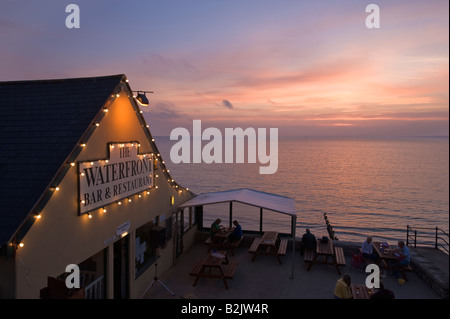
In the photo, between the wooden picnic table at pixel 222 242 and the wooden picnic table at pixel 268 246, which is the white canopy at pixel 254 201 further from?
the wooden picnic table at pixel 222 242

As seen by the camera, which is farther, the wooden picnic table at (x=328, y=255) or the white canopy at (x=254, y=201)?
the white canopy at (x=254, y=201)

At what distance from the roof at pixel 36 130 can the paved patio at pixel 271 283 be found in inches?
187

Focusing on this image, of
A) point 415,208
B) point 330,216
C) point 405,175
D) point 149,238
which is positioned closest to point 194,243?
point 149,238

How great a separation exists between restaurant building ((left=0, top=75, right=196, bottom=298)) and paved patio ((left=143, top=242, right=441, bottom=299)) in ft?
2.63

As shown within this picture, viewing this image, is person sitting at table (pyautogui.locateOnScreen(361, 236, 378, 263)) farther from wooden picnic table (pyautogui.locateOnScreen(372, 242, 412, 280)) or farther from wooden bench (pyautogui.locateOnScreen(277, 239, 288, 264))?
wooden bench (pyautogui.locateOnScreen(277, 239, 288, 264))

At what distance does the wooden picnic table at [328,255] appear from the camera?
11.2 meters

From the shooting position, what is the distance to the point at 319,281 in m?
10.5

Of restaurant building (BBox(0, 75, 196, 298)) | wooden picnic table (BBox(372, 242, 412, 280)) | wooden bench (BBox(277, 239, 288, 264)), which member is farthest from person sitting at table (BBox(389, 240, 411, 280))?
restaurant building (BBox(0, 75, 196, 298))

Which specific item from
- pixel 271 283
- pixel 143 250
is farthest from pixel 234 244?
pixel 143 250

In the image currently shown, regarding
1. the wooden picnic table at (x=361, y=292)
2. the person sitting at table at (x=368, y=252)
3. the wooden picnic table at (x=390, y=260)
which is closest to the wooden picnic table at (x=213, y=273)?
the wooden picnic table at (x=361, y=292)

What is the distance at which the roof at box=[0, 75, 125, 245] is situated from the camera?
556 cm

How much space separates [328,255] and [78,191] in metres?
8.78

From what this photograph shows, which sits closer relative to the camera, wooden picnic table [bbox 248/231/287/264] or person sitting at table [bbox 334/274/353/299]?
person sitting at table [bbox 334/274/353/299]
